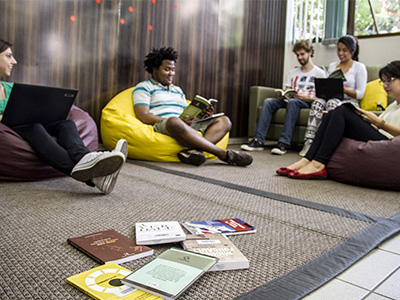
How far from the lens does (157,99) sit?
308 cm

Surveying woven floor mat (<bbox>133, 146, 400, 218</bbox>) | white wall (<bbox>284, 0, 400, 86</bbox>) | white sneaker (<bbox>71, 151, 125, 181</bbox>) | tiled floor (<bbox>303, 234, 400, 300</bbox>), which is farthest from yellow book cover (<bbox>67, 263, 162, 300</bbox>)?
white wall (<bbox>284, 0, 400, 86</bbox>)

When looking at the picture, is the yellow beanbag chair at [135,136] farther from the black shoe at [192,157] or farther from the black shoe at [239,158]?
the black shoe at [239,158]

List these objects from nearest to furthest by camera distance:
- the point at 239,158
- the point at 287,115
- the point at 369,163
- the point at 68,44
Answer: the point at 369,163 → the point at 239,158 → the point at 68,44 → the point at 287,115

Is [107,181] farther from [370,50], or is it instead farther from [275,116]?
[370,50]

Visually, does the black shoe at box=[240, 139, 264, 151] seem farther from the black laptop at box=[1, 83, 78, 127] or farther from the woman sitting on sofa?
the black laptop at box=[1, 83, 78, 127]

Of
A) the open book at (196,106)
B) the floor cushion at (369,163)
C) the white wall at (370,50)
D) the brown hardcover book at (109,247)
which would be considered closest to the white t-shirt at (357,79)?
the white wall at (370,50)

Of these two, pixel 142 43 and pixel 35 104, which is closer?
pixel 35 104

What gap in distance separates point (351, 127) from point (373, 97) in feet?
4.82

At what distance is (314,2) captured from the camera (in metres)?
4.80

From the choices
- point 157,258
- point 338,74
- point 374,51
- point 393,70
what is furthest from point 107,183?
point 374,51

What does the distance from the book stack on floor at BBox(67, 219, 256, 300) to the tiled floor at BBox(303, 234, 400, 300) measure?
0.24 meters

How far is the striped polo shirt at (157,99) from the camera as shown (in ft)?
9.90

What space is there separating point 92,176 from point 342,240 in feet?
3.76

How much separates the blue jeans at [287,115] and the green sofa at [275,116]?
0.24 feet
